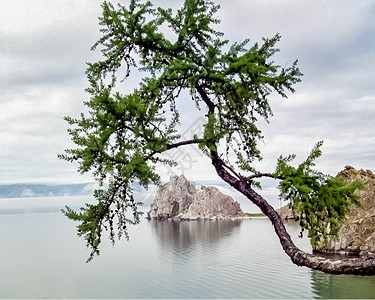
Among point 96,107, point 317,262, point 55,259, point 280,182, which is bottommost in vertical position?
point 55,259

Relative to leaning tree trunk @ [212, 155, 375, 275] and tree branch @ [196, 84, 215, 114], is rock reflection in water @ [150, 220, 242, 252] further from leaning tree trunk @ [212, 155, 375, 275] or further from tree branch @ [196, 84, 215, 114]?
leaning tree trunk @ [212, 155, 375, 275]

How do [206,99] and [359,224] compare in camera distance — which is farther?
[359,224]

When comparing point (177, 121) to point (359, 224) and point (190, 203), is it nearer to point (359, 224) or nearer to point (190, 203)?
point (359, 224)

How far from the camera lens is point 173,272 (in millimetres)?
27984

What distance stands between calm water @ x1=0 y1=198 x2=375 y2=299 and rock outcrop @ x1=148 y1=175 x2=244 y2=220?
68.6ft

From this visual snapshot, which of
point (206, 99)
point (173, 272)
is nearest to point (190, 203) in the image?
point (173, 272)

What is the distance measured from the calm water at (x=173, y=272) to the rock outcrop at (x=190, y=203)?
2090cm

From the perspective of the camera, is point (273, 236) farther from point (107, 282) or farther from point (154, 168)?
point (154, 168)

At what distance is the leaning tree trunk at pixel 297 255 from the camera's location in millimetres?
4664

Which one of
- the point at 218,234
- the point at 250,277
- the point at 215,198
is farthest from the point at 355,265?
the point at 215,198

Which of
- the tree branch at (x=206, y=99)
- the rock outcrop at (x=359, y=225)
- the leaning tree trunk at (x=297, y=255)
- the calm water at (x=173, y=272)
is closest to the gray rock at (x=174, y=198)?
the calm water at (x=173, y=272)

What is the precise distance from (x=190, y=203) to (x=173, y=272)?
42.7 metres

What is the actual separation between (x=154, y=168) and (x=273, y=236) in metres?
42.1

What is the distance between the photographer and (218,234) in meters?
49.3
